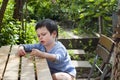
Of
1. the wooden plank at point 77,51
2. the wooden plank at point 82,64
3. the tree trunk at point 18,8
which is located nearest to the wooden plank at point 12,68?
the wooden plank at point 82,64

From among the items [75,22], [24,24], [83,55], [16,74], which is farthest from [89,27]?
[16,74]

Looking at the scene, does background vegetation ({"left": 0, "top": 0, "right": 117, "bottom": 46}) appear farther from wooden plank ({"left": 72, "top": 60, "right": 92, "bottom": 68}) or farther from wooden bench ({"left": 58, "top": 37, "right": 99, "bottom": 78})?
wooden plank ({"left": 72, "top": 60, "right": 92, "bottom": 68})

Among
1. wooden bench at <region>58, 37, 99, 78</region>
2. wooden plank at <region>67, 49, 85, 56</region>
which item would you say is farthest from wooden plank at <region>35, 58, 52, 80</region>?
wooden plank at <region>67, 49, 85, 56</region>

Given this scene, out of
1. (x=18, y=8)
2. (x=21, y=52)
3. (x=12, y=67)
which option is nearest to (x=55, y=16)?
(x=18, y=8)

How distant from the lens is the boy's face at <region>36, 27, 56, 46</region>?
329cm

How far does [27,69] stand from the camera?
9.19ft

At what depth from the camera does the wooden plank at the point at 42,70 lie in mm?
2504

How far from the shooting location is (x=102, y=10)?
21.3 feet

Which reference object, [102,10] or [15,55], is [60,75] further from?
[102,10]

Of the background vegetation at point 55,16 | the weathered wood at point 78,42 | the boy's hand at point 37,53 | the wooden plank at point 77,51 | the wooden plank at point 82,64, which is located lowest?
the wooden plank at point 82,64

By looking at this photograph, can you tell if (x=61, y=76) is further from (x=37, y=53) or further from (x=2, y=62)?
(x=2, y=62)

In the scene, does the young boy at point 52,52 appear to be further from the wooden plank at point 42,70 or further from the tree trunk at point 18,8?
the tree trunk at point 18,8

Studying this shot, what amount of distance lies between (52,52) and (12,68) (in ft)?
1.85

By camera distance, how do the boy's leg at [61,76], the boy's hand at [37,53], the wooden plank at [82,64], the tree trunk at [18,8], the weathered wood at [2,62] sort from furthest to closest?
the tree trunk at [18,8]
the wooden plank at [82,64]
the boy's hand at [37,53]
the boy's leg at [61,76]
the weathered wood at [2,62]
